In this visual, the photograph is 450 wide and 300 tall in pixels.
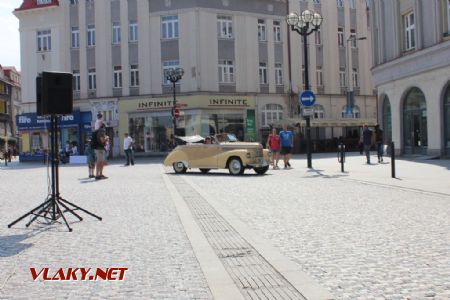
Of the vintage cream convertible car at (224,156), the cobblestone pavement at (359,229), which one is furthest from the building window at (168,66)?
the cobblestone pavement at (359,229)

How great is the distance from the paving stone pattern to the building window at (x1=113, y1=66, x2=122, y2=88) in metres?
33.2

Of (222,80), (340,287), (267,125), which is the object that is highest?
(222,80)

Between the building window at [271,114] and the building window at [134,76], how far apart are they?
10060mm

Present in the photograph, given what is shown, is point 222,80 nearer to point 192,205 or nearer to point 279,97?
point 279,97

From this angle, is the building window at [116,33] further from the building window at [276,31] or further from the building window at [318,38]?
the building window at [318,38]

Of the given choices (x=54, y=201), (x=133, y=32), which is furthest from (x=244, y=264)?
(x=133, y=32)

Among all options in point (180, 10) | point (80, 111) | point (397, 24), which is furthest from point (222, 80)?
point (397, 24)

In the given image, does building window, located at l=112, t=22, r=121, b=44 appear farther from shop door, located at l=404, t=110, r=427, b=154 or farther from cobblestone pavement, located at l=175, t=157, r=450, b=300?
cobblestone pavement, located at l=175, t=157, r=450, b=300

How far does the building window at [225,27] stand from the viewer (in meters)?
40.1

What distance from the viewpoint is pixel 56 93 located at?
8367 millimetres

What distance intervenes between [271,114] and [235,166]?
2267cm

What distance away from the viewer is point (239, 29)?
40438 mm

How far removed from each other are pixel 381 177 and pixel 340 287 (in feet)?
38.8

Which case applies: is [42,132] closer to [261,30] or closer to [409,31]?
[261,30]
